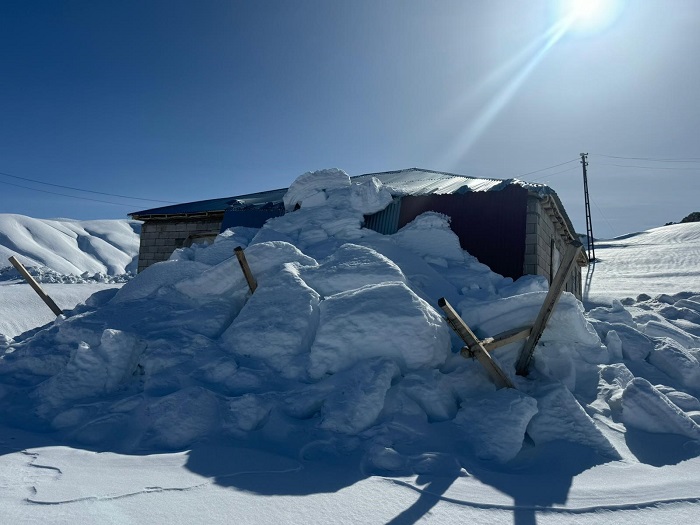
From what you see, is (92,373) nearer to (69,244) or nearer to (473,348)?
(473,348)

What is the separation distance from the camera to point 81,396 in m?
4.53

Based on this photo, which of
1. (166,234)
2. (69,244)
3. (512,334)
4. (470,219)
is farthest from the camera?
(69,244)

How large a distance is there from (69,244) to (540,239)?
4196 centimetres

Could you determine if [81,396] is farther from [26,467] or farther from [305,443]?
[305,443]

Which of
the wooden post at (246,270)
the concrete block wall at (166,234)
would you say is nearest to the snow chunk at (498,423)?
the wooden post at (246,270)

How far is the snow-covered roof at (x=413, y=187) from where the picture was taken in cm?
923

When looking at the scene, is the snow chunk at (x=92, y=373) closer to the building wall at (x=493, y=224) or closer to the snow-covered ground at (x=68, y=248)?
the building wall at (x=493, y=224)

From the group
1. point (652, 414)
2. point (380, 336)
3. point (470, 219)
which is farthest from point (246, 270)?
point (470, 219)

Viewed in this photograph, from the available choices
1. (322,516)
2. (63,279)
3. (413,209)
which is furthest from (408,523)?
(63,279)

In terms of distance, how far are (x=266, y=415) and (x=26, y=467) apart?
5.66ft

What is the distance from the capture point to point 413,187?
36.2ft

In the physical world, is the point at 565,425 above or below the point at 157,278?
below

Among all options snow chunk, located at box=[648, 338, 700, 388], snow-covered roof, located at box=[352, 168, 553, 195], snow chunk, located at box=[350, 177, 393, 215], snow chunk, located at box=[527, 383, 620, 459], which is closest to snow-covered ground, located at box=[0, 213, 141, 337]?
snow-covered roof, located at box=[352, 168, 553, 195]

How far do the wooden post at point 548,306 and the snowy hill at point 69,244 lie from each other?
30866mm
